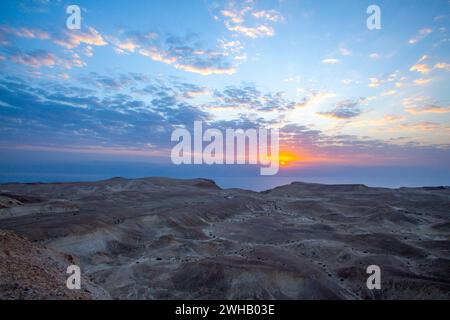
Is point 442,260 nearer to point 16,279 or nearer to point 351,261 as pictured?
point 351,261

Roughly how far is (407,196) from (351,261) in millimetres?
49453

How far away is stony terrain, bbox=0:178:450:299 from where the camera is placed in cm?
1959

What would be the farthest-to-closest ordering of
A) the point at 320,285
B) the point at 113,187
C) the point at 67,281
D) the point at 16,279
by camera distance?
1. the point at 113,187
2. the point at 320,285
3. the point at 67,281
4. the point at 16,279

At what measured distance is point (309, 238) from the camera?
34219 mm

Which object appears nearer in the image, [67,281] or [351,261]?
[67,281]

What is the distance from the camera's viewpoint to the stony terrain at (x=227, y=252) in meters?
19.6

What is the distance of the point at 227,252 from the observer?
94.5 feet
